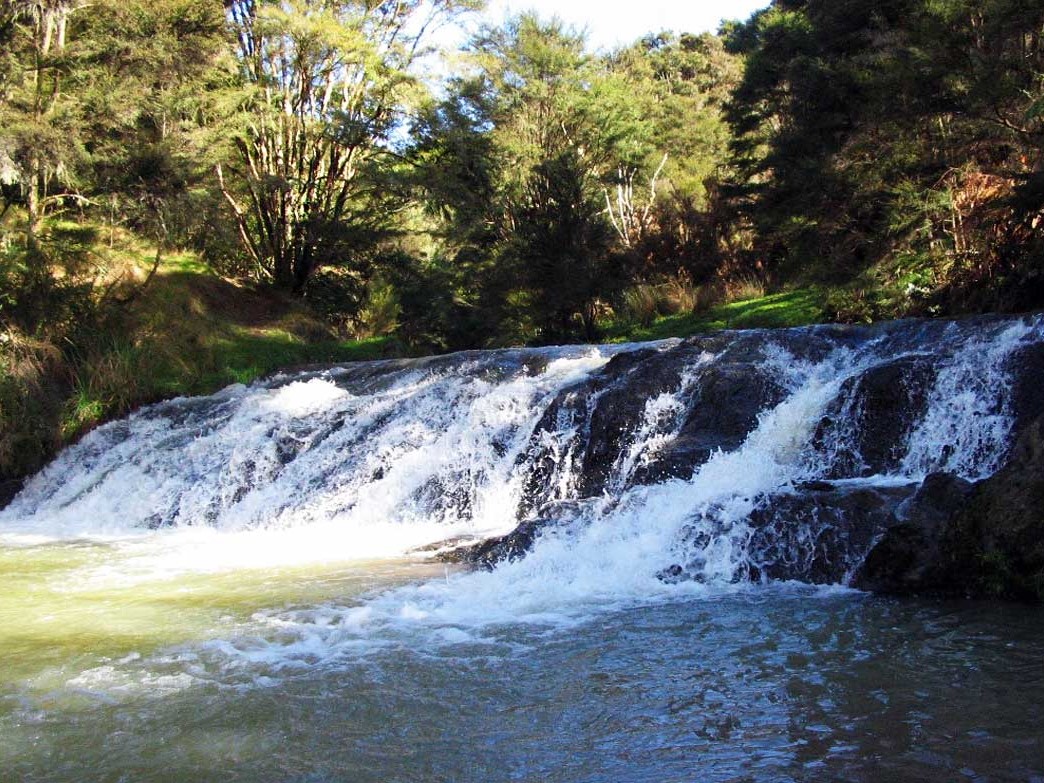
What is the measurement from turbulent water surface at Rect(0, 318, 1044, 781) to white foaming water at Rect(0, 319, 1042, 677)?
0.12 ft

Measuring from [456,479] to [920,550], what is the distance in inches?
204

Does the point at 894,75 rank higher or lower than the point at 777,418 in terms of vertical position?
higher

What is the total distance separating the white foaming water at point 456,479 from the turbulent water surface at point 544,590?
35mm

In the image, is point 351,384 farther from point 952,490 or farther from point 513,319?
point 952,490

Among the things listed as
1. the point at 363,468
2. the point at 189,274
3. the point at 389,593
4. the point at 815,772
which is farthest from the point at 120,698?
the point at 189,274

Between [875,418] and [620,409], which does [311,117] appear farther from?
[875,418]

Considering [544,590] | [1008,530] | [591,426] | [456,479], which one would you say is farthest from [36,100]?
[1008,530]

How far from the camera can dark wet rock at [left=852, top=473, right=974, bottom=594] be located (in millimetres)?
6062

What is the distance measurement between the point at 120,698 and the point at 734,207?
62.6 ft

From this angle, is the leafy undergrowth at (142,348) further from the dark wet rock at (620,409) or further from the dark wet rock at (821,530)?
the dark wet rock at (821,530)

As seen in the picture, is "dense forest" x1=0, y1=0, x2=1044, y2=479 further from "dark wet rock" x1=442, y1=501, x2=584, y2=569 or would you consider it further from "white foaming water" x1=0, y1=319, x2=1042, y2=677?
"dark wet rock" x1=442, y1=501, x2=584, y2=569

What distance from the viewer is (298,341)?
19938 millimetres

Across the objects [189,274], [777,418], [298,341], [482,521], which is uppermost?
[189,274]

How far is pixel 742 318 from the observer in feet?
54.7
